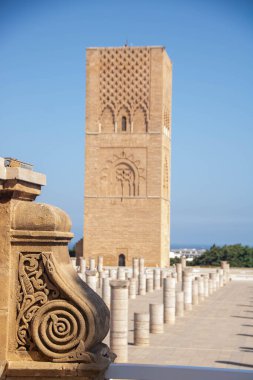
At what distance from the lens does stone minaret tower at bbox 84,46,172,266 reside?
3603 cm

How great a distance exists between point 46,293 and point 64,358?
0.25 m

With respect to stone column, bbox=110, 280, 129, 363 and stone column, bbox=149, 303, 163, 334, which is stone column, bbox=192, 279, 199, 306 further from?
stone column, bbox=110, 280, 129, 363

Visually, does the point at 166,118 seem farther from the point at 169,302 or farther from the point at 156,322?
the point at 156,322

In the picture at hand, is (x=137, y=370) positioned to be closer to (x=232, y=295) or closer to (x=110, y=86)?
(x=232, y=295)

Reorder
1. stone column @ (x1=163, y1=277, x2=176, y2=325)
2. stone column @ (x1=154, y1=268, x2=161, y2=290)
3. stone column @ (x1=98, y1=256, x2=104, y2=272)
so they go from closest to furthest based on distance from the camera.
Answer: stone column @ (x1=163, y1=277, x2=176, y2=325) → stone column @ (x1=154, y1=268, x2=161, y2=290) → stone column @ (x1=98, y1=256, x2=104, y2=272)

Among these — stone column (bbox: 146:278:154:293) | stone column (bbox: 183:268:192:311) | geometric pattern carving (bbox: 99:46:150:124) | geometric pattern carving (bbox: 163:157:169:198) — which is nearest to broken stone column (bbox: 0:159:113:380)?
stone column (bbox: 183:268:192:311)

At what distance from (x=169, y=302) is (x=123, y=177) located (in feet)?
72.9

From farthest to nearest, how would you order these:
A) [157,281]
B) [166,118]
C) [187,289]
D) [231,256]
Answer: [231,256] → [166,118] → [157,281] → [187,289]

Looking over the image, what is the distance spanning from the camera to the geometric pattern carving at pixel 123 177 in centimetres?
3647

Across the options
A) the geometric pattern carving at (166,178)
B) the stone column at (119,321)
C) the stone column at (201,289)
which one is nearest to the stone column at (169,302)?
the stone column at (119,321)

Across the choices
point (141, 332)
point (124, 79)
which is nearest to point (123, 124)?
point (124, 79)

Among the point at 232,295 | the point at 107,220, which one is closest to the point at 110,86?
the point at 107,220

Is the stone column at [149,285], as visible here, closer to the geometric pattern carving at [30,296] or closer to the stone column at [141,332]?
the stone column at [141,332]

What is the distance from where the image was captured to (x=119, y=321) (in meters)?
10.0
